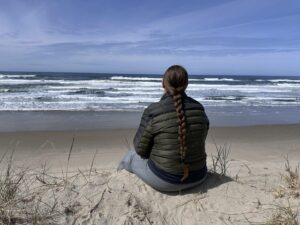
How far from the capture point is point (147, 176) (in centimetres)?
447

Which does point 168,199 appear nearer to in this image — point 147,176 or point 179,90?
point 147,176

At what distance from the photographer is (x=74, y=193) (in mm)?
4277

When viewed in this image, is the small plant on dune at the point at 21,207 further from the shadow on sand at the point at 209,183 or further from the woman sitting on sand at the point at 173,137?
the shadow on sand at the point at 209,183

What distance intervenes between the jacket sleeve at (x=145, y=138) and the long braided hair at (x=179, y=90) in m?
0.29

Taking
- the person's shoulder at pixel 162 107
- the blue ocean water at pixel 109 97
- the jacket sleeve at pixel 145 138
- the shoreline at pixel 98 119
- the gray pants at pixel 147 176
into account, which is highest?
the person's shoulder at pixel 162 107

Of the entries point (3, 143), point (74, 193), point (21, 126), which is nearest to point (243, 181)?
point (74, 193)

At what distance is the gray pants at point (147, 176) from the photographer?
4.38 metres

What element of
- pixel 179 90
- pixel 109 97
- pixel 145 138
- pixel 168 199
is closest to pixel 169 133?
pixel 145 138

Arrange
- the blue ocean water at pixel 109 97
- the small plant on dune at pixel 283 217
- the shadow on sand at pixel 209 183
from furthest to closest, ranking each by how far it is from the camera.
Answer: the blue ocean water at pixel 109 97 → the shadow on sand at pixel 209 183 → the small plant on dune at pixel 283 217

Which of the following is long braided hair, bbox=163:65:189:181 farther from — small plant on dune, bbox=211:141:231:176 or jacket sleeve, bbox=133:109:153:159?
small plant on dune, bbox=211:141:231:176

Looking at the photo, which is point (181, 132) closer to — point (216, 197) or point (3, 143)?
point (216, 197)

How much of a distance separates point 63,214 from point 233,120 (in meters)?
9.84

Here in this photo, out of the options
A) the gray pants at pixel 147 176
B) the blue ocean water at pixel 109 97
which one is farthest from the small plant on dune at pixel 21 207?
the blue ocean water at pixel 109 97

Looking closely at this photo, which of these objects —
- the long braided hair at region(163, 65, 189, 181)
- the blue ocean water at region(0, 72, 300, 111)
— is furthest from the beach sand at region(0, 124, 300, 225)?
the blue ocean water at region(0, 72, 300, 111)
